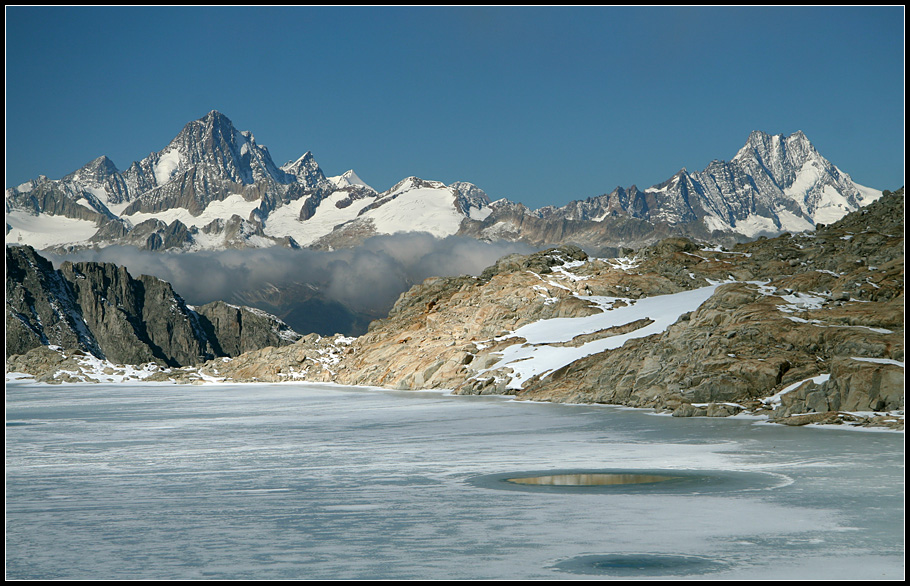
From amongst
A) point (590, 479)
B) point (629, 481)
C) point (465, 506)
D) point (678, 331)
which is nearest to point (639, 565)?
point (465, 506)

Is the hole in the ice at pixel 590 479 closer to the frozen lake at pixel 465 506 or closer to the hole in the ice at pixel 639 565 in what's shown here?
the frozen lake at pixel 465 506

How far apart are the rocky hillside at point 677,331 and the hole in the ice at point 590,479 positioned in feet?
56.3

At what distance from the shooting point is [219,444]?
3856 centimetres

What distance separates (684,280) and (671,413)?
7068 cm

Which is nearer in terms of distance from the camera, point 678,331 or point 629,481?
point 629,481

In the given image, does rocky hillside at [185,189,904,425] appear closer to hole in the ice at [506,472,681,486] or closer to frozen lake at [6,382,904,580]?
frozen lake at [6,382,904,580]

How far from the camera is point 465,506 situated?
67.8 ft

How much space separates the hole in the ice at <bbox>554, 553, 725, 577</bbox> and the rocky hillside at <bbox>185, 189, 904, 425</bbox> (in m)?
26.3

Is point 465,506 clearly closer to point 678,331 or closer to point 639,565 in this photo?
point 639,565

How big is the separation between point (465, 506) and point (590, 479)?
5.77 m

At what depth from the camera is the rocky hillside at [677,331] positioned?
1849 inches

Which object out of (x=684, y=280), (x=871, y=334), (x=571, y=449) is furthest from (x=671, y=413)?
(x=684, y=280)

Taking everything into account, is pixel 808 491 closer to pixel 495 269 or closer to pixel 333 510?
pixel 333 510

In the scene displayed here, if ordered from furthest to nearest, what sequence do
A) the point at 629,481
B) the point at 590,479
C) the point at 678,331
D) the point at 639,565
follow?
the point at 678,331 < the point at 590,479 < the point at 629,481 < the point at 639,565
